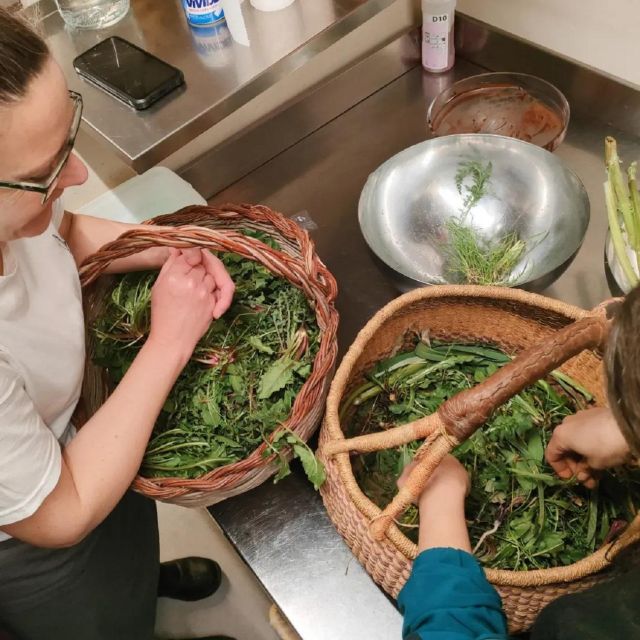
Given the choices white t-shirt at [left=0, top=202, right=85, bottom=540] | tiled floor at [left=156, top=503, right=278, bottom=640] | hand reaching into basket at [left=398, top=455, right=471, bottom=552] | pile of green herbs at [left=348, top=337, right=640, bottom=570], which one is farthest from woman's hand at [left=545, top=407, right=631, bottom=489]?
tiled floor at [left=156, top=503, right=278, bottom=640]

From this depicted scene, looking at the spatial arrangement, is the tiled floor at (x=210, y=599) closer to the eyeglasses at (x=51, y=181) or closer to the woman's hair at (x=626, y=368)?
the eyeglasses at (x=51, y=181)

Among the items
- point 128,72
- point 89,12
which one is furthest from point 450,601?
point 89,12

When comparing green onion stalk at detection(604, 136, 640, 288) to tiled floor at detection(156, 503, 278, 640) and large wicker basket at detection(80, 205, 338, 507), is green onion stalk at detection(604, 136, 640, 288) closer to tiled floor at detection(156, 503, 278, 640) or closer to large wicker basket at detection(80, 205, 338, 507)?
large wicker basket at detection(80, 205, 338, 507)

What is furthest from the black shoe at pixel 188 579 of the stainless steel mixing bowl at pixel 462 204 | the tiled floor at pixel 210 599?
the stainless steel mixing bowl at pixel 462 204

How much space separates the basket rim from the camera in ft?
2.23

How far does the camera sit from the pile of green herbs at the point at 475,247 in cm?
100

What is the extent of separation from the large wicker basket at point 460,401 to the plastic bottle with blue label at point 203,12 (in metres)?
0.60

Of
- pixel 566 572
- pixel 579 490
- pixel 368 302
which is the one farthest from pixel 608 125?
pixel 566 572

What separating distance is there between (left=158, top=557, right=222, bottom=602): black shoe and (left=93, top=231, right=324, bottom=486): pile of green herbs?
0.64m

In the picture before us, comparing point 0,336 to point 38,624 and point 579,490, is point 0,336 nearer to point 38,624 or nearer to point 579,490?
point 38,624

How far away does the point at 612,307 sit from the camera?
2.48 feet

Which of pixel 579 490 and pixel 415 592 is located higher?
pixel 415 592

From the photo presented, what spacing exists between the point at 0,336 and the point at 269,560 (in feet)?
1.49

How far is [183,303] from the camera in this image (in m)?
0.84
